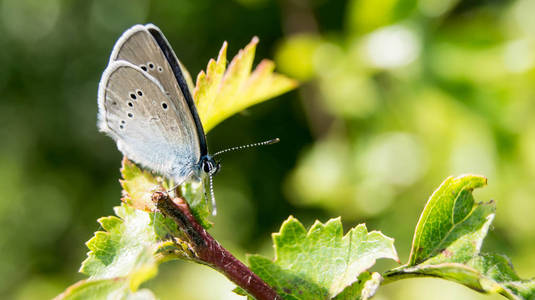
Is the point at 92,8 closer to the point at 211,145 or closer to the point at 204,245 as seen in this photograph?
the point at 211,145

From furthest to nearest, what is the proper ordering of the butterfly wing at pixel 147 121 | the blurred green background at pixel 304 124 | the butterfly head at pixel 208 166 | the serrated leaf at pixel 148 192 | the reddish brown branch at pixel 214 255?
1. the blurred green background at pixel 304 124
2. the butterfly head at pixel 208 166
3. the butterfly wing at pixel 147 121
4. the serrated leaf at pixel 148 192
5. the reddish brown branch at pixel 214 255

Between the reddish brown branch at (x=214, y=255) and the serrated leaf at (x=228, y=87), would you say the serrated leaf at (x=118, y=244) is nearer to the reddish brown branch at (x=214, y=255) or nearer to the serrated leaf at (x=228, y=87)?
the reddish brown branch at (x=214, y=255)

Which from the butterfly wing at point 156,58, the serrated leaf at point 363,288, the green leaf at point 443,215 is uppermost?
the butterfly wing at point 156,58

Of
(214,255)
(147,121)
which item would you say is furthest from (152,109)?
(214,255)

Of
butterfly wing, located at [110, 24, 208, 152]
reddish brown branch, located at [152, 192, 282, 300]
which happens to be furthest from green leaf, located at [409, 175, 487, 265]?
butterfly wing, located at [110, 24, 208, 152]

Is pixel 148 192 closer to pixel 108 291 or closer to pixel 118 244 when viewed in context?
pixel 118 244

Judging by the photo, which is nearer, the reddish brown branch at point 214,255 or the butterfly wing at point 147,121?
the reddish brown branch at point 214,255

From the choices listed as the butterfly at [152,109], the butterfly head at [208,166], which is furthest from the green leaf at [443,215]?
Result: the butterfly head at [208,166]
